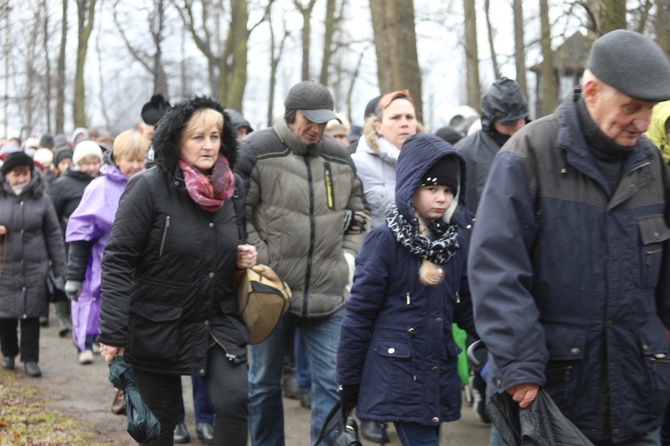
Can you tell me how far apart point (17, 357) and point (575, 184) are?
27.1ft

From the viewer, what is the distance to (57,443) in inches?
276

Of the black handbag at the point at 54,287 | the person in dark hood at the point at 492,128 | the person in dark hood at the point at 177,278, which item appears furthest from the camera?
the black handbag at the point at 54,287

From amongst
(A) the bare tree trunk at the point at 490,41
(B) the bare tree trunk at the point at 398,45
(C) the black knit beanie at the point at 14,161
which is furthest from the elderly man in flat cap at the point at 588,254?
(A) the bare tree trunk at the point at 490,41

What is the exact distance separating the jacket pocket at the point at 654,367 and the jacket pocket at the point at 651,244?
17 centimetres

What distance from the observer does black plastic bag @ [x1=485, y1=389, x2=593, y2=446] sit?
3.69 meters

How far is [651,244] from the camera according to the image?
3.96 meters

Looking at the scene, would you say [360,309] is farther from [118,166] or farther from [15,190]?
[15,190]

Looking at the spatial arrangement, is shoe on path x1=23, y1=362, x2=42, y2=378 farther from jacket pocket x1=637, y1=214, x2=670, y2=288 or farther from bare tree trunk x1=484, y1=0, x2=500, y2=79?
bare tree trunk x1=484, y1=0, x2=500, y2=79

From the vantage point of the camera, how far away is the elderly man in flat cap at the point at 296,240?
20.6ft

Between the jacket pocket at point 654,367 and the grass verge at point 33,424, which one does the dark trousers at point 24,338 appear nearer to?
the grass verge at point 33,424

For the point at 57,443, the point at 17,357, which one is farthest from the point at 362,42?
the point at 57,443

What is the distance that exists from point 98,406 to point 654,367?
18.3 feet

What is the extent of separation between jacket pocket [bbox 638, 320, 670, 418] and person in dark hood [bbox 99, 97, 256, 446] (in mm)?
2142

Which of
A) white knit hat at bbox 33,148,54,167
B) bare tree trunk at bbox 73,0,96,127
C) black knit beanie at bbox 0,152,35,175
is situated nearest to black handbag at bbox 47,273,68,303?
black knit beanie at bbox 0,152,35,175
